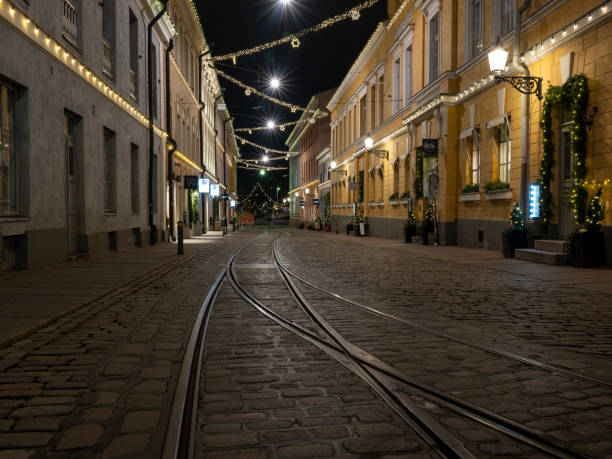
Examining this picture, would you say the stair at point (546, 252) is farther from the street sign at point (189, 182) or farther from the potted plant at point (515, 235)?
the street sign at point (189, 182)

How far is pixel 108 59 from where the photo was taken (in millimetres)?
16359

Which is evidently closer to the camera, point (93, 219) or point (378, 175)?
point (93, 219)

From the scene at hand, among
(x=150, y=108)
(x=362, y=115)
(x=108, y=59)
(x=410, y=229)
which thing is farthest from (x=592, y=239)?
(x=362, y=115)

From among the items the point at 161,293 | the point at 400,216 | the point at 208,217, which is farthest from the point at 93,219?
the point at 208,217

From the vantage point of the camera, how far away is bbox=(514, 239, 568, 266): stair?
1186 cm

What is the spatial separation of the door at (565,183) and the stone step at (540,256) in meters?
0.85

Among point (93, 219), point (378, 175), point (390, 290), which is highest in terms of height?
point (378, 175)

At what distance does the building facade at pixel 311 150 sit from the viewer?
2226 inches

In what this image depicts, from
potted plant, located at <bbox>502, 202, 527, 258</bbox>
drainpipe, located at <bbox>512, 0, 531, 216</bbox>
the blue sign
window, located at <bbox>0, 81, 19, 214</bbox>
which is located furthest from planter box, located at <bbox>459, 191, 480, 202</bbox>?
window, located at <bbox>0, 81, 19, 214</bbox>

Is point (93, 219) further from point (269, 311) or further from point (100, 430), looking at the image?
point (100, 430)

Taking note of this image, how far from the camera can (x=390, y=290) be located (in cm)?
853

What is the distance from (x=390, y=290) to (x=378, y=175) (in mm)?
22970

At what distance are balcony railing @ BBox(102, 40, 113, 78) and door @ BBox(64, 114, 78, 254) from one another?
3.30 metres

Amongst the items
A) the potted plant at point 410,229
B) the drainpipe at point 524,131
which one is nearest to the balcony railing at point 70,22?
the drainpipe at point 524,131
